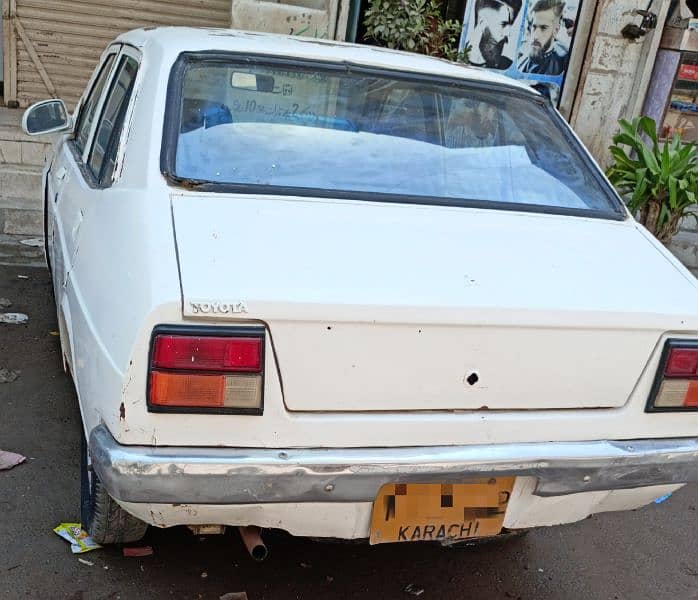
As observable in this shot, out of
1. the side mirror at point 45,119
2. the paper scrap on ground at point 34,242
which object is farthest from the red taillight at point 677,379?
the paper scrap on ground at point 34,242

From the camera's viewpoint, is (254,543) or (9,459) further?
(9,459)

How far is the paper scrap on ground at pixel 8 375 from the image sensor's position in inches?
150

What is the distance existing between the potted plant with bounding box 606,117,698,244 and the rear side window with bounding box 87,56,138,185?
412 centimetres

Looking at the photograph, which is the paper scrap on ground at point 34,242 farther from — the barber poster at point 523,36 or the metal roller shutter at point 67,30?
the barber poster at point 523,36

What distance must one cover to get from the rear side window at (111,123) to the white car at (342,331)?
58 millimetres

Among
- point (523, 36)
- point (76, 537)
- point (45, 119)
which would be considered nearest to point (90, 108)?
point (45, 119)

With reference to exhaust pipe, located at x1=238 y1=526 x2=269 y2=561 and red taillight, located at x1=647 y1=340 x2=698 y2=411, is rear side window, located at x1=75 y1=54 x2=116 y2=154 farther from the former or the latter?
red taillight, located at x1=647 y1=340 x2=698 y2=411

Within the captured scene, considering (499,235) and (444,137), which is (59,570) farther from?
(444,137)

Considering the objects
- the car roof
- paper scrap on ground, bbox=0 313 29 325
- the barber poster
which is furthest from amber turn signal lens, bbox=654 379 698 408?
the barber poster

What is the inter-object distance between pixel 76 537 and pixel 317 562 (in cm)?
86

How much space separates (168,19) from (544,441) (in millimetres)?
7089

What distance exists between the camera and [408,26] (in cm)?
718

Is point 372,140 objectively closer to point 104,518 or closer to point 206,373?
point 206,373

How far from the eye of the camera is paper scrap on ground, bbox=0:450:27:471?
10.2 feet
